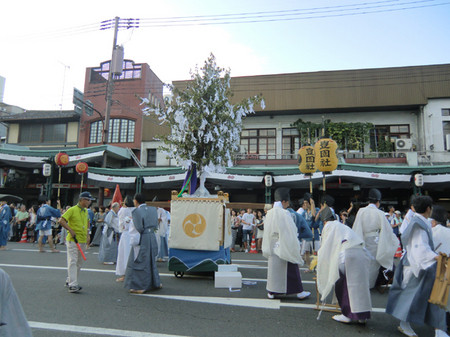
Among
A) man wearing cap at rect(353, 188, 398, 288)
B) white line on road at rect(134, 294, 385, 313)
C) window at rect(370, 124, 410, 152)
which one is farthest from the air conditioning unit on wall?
white line on road at rect(134, 294, 385, 313)

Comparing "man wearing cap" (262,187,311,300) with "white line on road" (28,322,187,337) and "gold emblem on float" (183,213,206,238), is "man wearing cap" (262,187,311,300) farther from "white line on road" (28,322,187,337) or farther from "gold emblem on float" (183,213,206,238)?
"white line on road" (28,322,187,337)

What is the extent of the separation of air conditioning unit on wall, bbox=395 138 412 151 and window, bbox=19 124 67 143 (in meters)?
23.2

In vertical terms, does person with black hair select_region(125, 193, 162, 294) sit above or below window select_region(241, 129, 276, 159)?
below

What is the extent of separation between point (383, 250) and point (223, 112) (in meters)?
4.93

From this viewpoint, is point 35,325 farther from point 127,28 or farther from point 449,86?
point 449,86

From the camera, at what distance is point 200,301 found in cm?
562

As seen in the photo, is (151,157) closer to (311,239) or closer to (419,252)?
(311,239)

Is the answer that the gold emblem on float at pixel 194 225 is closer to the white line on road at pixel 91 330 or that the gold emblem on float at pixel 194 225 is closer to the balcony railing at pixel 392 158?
the white line on road at pixel 91 330

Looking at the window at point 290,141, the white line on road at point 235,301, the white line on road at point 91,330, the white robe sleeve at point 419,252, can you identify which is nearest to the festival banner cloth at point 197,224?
the white line on road at point 235,301

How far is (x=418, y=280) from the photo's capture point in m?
4.07

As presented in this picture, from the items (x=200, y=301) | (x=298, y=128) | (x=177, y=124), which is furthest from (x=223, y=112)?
(x=298, y=128)

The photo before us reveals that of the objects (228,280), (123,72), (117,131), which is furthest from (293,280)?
(123,72)

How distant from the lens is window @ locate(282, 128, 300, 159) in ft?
69.3

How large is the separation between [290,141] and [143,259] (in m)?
16.6
